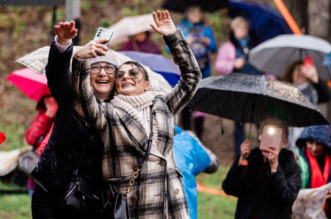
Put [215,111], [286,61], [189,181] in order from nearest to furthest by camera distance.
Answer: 1. [189,181]
2. [215,111]
3. [286,61]

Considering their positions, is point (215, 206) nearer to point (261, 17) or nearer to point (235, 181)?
point (235, 181)

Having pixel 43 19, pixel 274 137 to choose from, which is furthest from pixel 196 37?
pixel 43 19

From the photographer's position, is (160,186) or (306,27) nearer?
(160,186)

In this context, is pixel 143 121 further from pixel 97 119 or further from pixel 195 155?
pixel 195 155

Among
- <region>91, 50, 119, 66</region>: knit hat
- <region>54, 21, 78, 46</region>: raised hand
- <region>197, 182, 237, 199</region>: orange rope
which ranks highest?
<region>54, 21, 78, 46</region>: raised hand

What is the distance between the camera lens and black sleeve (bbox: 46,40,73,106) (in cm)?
359

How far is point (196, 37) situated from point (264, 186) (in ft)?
13.2

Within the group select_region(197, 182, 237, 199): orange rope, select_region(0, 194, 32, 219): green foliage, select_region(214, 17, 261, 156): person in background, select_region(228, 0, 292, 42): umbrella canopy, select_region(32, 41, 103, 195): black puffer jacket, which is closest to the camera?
select_region(32, 41, 103, 195): black puffer jacket

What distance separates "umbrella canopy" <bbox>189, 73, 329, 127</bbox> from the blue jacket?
581 millimetres

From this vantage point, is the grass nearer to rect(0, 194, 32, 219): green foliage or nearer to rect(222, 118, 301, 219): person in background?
rect(0, 194, 32, 219): green foliage

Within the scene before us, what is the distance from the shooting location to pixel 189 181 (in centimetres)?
484

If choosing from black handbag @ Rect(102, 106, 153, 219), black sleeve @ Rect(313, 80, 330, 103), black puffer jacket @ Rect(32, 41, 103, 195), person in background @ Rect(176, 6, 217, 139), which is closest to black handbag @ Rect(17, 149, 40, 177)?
black puffer jacket @ Rect(32, 41, 103, 195)

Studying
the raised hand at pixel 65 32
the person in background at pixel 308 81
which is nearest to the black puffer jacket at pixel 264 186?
the raised hand at pixel 65 32

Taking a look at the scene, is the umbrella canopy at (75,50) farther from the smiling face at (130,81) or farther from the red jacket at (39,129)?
the red jacket at (39,129)
